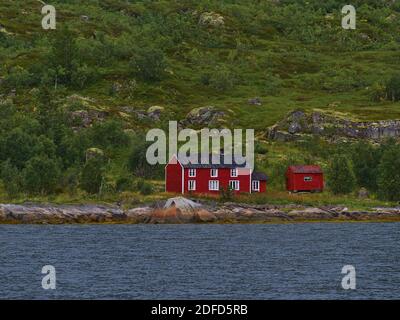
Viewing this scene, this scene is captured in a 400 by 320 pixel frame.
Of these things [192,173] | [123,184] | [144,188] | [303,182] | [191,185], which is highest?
[192,173]

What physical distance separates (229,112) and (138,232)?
69977 mm

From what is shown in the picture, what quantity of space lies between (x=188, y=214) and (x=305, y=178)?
814 inches

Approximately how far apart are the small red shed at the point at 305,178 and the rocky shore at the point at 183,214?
31.6ft

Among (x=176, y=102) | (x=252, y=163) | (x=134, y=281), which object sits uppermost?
(x=176, y=102)

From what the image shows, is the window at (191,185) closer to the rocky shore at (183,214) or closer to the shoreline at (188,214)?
the rocky shore at (183,214)

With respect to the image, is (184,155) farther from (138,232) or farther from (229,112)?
(229,112)

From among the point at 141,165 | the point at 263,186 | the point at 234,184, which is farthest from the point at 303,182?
the point at 141,165

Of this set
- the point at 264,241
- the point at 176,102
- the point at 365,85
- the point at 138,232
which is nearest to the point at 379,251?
the point at 264,241

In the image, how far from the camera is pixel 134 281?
188ft

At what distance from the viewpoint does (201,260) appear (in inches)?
2766

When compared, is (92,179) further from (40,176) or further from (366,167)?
Result: (366,167)

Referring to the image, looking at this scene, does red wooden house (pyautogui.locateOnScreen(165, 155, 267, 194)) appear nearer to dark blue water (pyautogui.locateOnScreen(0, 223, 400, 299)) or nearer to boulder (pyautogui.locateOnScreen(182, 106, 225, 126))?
dark blue water (pyautogui.locateOnScreen(0, 223, 400, 299))

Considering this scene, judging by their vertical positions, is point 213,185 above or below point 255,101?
below

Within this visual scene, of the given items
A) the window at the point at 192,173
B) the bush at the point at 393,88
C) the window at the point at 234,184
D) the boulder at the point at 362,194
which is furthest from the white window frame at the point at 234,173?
the bush at the point at 393,88
